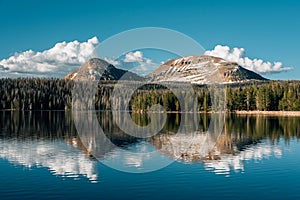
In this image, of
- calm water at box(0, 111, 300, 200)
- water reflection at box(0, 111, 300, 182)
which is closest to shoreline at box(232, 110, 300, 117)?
water reflection at box(0, 111, 300, 182)

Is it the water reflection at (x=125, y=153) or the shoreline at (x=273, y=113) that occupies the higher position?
the shoreline at (x=273, y=113)

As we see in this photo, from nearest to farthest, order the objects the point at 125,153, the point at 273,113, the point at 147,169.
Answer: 1. the point at 147,169
2. the point at 125,153
3. the point at 273,113

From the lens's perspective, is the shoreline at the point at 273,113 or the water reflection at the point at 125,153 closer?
the water reflection at the point at 125,153

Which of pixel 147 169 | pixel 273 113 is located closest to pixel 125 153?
pixel 147 169

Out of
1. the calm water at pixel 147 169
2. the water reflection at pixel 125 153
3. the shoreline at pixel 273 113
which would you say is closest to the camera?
the calm water at pixel 147 169

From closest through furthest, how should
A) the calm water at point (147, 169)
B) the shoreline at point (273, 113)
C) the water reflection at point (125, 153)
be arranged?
the calm water at point (147, 169), the water reflection at point (125, 153), the shoreline at point (273, 113)

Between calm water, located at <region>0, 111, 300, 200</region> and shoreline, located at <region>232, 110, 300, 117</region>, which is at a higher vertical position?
shoreline, located at <region>232, 110, 300, 117</region>

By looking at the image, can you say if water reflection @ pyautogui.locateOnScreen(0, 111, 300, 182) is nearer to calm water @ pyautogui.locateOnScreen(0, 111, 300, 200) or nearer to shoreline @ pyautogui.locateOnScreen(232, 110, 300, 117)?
calm water @ pyautogui.locateOnScreen(0, 111, 300, 200)

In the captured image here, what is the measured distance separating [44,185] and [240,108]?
139074mm

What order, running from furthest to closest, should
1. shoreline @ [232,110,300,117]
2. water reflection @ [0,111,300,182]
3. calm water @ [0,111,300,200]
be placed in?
shoreline @ [232,110,300,117], water reflection @ [0,111,300,182], calm water @ [0,111,300,200]

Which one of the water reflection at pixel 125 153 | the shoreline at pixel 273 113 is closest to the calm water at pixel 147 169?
the water reflection at pixel 125 153

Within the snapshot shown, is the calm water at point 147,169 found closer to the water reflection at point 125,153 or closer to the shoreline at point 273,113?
the water reflection at point 125,153

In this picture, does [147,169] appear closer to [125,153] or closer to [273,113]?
[125,153]

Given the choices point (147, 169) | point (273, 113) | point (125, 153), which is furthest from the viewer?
point (273, 113)
